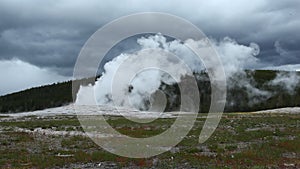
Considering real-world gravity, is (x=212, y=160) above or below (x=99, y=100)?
below

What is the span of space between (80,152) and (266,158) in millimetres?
12797

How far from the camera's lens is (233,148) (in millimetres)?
31562

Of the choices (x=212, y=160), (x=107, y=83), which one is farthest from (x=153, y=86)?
(x=212, y=160)

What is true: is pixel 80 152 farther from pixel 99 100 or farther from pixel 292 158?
pixel 99 100

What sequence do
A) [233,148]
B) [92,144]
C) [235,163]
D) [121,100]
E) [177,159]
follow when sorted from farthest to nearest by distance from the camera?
[121,100]
[92,144]
[233,148]
[177,159]
[235,163]

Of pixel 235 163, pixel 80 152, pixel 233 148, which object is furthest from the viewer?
pixel 233 148

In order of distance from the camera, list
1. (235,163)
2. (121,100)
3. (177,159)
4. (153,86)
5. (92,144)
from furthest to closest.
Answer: (153,86)
(121,100)
(92,144)
(177,159)
(235,163)

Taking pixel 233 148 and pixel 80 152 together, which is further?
pixel 233 148

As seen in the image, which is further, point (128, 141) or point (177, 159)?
point (128, 141)

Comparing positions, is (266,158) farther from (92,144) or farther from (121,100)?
(121,100)

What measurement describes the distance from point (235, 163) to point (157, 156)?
5.63 m

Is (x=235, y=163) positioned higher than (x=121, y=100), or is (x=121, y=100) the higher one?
(x=121, y=100)

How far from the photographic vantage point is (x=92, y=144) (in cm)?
3509

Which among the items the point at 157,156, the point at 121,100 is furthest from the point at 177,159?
the point at 121,100
